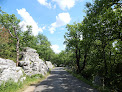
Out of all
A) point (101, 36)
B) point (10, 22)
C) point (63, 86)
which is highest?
point (10, 22)

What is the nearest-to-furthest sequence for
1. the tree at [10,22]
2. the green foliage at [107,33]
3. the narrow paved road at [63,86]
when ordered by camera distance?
the green foliage at [107,33]
the narrow paved road at [63,86]
the tree at [10,22]

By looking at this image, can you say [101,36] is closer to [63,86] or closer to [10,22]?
[63,86]

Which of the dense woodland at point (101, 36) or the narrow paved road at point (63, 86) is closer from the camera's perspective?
the dense woodland at point (101, 36)

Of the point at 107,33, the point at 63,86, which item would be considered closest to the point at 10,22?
the point at 63,86

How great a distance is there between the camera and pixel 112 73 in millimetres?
12430

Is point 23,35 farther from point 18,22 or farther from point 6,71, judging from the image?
point 6,71

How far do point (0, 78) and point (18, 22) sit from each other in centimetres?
1299

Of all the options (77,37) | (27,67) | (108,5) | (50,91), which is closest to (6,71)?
(50,91)

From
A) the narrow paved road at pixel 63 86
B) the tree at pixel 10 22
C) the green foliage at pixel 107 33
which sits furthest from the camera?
the tree at pixel 10 22

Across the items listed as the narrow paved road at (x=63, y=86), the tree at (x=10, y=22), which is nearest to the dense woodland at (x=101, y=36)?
the tree at (x=10, y=22)

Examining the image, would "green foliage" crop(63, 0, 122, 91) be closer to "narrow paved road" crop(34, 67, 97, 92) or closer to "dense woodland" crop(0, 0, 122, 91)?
"dense woodland" crop(0, 0, 122, 91)

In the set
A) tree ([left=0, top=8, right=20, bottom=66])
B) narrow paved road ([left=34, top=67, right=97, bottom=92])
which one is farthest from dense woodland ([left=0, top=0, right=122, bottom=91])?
narrow paved road ([left=34, top=67, right=97, bottom=92])

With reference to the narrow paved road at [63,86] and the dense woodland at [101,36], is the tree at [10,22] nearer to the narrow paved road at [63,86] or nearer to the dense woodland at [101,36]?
the dense woodland at [101,36]

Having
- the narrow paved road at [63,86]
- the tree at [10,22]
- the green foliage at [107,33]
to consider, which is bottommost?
the narrow paved road at [63,86]
